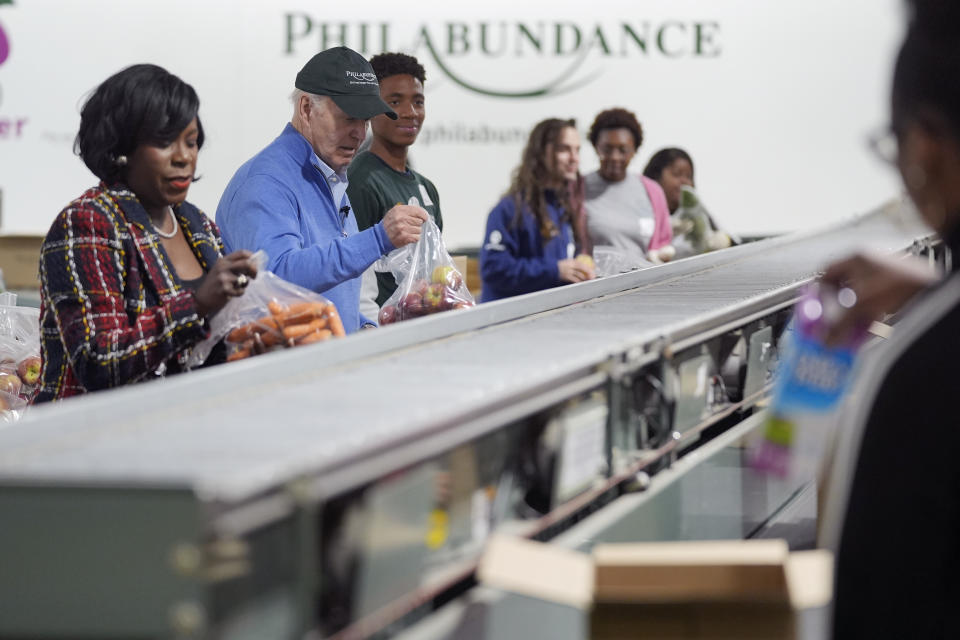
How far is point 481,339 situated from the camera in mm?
1929

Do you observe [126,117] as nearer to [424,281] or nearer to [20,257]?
[424,281]

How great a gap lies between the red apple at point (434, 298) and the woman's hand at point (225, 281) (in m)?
0.90

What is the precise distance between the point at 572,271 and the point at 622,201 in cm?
93

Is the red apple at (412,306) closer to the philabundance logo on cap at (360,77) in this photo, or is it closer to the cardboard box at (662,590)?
the philabundance logo on cap at (360,77)

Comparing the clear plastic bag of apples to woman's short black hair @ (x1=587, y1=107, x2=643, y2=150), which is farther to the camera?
woman's short black hair @ (x1=587, y1=107, x2=643, y2=150)

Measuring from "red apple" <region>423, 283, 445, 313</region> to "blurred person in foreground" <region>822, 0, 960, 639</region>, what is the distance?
6.18 feet

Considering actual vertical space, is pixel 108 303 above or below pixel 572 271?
above

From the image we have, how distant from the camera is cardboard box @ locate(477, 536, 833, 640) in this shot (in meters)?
1.25

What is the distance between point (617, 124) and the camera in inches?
198

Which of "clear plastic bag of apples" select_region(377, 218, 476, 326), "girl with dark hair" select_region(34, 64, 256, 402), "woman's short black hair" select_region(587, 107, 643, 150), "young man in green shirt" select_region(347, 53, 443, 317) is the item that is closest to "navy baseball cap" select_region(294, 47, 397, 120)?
"clear plastic bag of apples" select_region(377, 218, 476, 326)

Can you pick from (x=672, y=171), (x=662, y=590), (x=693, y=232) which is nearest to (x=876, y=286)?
(x=662, y=590)

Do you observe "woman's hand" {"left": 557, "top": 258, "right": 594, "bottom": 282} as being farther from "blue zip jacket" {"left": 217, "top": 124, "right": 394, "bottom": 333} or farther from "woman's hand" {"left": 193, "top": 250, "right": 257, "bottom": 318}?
"woman's hand" {"left": 193, "top": 250, "right": 257, "bottom": 318}

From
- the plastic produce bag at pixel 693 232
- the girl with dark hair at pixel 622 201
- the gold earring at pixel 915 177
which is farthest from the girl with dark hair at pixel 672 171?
the gold earring at pixel 915 177

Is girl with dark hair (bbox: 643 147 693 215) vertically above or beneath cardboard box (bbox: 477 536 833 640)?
above
